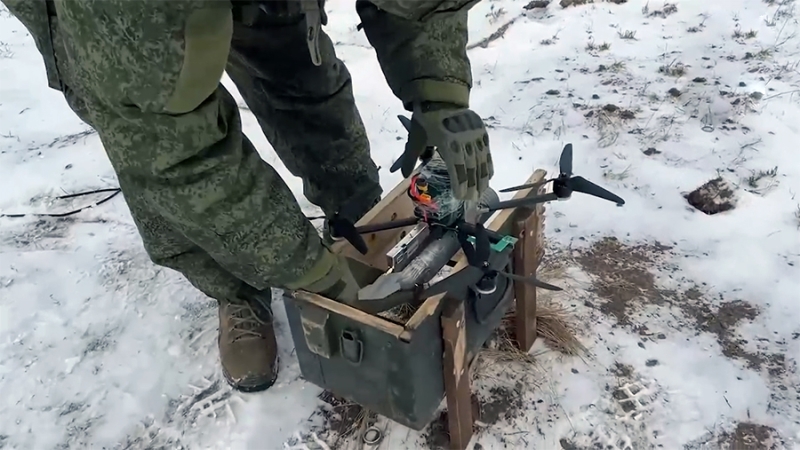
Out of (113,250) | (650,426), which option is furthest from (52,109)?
(650,426)

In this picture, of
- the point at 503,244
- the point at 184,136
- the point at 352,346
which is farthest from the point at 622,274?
the point at 184,136

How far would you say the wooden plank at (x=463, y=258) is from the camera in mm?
1464

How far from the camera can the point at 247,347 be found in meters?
2.02

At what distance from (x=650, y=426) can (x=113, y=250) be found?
6.18 ft

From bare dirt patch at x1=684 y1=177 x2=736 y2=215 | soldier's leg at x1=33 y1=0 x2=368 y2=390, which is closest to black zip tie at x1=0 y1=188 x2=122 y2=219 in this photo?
soldier's leg at x1=33 y1=0 x2=368 y2=390

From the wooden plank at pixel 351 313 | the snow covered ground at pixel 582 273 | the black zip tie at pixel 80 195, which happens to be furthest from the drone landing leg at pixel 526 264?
the black zip tie at pixel 80 195

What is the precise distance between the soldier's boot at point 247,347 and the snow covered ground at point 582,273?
4cm

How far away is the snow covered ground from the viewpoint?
1.87 metres

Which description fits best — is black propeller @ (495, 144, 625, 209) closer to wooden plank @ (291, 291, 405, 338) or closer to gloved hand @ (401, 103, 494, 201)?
gloved hand @ (401, 103, 494, 201)

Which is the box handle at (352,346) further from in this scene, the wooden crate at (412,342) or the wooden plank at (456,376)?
the wooden plank at (456,376)

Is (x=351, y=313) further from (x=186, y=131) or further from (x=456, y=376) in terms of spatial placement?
(x=186, y=131)

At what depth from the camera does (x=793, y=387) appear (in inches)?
73.6

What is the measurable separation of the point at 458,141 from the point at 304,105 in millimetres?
611

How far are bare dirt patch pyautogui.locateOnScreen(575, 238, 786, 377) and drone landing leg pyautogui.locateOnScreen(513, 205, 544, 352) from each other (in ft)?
0.96
